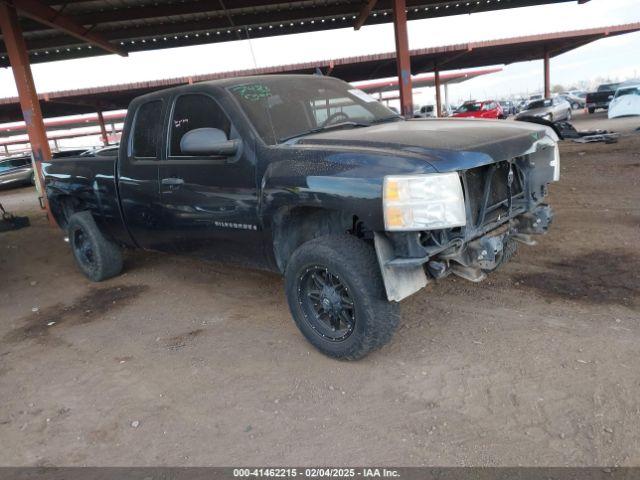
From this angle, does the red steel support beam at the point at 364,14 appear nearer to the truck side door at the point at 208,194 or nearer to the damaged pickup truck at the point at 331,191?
the damaged pickup truck at the point at 331,191

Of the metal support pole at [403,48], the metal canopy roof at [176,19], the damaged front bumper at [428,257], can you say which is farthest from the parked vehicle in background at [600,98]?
the damaged front bumper at [428,257]

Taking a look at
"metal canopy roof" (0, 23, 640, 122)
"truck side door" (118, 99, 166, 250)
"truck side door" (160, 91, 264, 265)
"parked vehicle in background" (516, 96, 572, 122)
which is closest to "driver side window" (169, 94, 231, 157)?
"truck side door" (160, 91, 264, 265)

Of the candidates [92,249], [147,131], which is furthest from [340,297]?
[92,249]

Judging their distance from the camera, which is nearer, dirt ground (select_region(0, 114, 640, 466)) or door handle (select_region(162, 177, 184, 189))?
dirt ground (select_region(0, 114, 640, 466))

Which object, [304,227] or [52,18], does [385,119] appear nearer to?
[304,227]

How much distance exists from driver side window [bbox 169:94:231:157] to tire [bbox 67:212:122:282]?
181cm

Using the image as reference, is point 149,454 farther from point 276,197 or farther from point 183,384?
point 276,197

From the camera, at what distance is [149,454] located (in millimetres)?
2543

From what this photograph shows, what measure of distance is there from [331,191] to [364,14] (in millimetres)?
11277

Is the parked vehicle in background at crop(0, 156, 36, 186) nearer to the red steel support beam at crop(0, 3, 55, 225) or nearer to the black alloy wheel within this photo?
the red steel support beam at crop(0, 3, 55, 225)

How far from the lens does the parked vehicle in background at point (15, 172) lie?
779 inches

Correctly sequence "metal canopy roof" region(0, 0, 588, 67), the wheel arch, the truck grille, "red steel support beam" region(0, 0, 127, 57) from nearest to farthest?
the truck grille → the wheel arch → "red steel support beam" region(0, 0, 127, 57) → "metal canopy roof" region(0, 0, 588, 67)

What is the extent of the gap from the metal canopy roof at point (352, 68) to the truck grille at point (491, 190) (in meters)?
18.7

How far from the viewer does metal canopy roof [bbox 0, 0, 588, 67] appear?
1061 cm
